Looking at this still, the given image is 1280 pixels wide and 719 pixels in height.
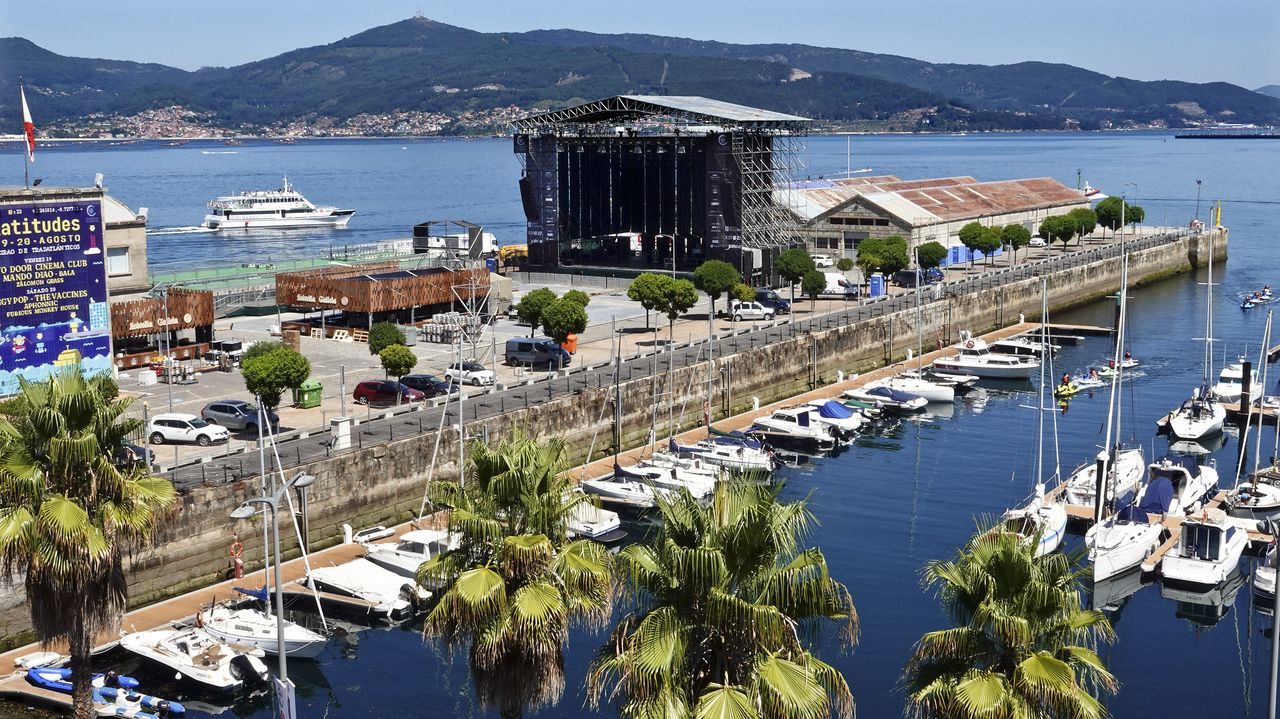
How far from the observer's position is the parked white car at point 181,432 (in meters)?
44.2

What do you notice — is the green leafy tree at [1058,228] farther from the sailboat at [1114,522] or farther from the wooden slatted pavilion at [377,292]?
the sailboat at [1114,522]

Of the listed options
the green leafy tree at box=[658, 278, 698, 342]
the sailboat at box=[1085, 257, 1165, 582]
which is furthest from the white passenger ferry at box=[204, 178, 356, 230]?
the sailboat at box=[1085, 257, 1165, 582]

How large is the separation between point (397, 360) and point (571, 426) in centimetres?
641

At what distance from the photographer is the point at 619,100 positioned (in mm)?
83312

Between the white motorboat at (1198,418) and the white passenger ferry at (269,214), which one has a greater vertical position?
the white passenger ferry at (269,214)

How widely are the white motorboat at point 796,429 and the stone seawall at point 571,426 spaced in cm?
301

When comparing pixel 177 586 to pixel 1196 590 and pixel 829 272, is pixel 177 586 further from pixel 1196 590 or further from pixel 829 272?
pixel 829 272

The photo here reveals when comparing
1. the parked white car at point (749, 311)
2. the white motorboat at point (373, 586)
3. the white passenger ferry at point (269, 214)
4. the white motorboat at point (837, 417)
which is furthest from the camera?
the white passenger ferry at point (269, 214)

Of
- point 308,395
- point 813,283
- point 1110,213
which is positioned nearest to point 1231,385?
point 813,283

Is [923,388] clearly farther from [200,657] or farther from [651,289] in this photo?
[200,657]

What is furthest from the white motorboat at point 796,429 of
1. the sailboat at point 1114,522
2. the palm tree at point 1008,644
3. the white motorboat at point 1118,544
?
the palm tree at point 1008,644

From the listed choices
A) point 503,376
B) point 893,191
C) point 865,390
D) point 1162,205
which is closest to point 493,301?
point 503,376

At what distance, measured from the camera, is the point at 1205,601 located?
3800 cm

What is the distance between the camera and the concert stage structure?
8169 centimetres
